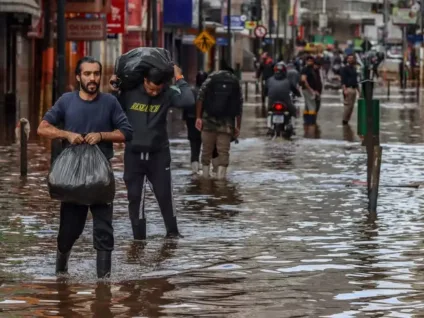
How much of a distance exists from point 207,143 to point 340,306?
12.6 m

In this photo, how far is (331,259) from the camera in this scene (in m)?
14.1

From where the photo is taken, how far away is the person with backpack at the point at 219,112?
23.4 metres

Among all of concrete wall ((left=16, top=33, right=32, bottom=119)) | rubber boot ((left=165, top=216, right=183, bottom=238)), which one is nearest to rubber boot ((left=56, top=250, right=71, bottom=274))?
rubber boot ((left=165, top=216, right=183, bottom=238))

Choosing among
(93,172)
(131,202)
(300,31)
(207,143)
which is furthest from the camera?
(300,31)

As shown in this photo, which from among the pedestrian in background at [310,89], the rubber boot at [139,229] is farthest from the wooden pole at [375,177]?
the pedestrian in background at [310,89]

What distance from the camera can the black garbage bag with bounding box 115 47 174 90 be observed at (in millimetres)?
15125

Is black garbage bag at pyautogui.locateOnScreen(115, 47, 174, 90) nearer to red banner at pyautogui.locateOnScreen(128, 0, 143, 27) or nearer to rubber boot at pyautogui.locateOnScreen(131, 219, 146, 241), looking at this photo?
rubber boot at pyautogui.locateOnScreen(131, 219, 146, 241)

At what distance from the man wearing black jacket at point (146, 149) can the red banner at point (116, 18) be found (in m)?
44.8

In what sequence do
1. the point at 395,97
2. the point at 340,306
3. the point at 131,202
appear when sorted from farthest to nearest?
the point at 395,97 < the point at 131,202 < the point at 340,306

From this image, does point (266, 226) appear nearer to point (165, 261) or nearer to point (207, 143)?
point (165, 261)

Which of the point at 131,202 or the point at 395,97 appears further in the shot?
the point at 395,97

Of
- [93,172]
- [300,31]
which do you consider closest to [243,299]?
[93,172]

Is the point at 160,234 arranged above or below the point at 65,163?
below

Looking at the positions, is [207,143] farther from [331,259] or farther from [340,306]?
[340,306]
